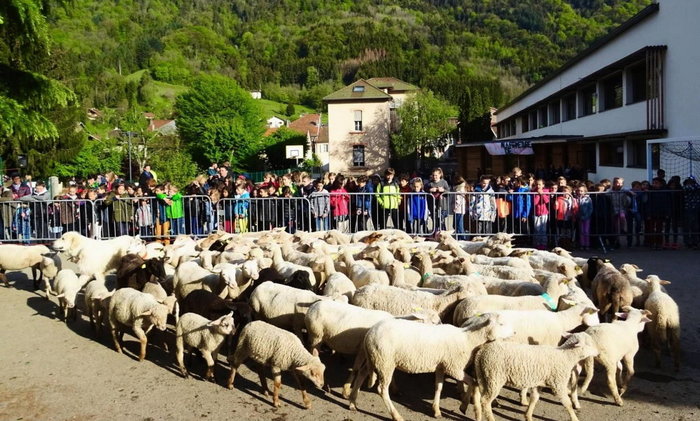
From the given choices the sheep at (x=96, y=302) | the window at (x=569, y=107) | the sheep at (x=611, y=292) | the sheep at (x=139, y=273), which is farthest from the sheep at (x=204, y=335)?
the window at (x=569, y=107)

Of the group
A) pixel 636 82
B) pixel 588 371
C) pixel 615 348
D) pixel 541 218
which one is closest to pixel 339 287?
pixel 588 371

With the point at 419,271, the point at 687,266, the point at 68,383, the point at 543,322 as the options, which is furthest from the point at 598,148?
the point at 68,383

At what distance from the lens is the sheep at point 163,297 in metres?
8.45

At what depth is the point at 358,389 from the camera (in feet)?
21.5

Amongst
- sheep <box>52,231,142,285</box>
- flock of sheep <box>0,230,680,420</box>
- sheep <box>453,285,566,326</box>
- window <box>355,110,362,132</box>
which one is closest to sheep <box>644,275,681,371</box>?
flock of sheep <box>0,230,680,420</box>

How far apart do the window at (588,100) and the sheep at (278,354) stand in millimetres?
26343

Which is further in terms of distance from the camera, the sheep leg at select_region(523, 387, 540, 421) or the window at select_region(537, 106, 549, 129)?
the window at select_region(537, 106, 549, 129)

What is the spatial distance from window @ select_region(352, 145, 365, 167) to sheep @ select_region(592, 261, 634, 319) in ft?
181

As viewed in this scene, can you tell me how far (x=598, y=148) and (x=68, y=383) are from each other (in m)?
25.2

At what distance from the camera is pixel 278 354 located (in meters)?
6.68

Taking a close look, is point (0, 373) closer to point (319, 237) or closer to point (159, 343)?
point (159, 343)

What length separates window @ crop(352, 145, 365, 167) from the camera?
207 feet

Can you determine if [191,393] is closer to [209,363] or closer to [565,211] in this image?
[209,363]

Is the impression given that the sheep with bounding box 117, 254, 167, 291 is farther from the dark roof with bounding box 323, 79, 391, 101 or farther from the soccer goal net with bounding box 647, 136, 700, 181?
the dark roof with bounding box 323, 79, 391, 101
